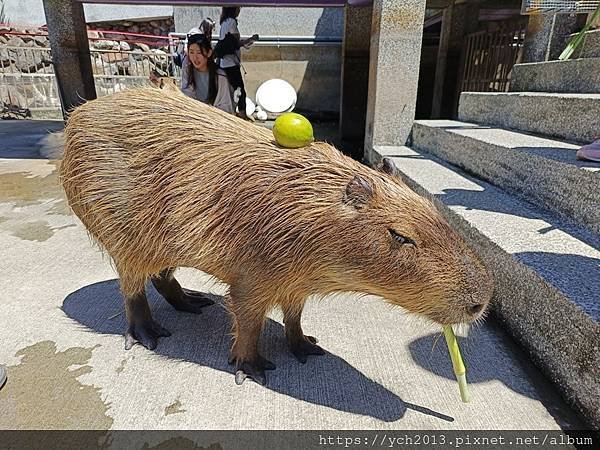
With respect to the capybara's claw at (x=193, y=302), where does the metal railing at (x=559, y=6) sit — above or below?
above

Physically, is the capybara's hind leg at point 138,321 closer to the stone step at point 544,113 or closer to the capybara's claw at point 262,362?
the capybara's claw at point 262,362

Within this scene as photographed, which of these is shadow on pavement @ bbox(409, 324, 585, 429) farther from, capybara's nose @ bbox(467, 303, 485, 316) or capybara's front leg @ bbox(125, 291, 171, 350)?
capybara's front leg @ bbox(125, 291, 171, 350)

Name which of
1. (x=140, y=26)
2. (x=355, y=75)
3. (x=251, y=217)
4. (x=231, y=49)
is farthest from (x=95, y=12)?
(x=251, y=217)

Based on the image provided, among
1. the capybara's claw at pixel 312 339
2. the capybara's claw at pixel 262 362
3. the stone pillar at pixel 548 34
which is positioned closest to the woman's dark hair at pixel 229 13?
the stone pillar at pixel 548 34

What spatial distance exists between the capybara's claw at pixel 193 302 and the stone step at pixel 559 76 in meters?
3.70

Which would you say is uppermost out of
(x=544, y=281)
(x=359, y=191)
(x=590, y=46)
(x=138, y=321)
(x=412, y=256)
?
(x=590, y=46)

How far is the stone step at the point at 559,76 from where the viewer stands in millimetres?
3736

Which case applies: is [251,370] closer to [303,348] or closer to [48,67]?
[303,348]

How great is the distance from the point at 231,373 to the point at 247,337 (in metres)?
0.22

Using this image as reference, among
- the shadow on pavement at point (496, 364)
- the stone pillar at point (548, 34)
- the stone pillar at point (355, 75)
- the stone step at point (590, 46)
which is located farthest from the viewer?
the stone pillar at point (355, 75)

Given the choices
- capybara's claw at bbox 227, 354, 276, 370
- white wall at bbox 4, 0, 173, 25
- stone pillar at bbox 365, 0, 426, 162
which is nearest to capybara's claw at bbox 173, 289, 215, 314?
capybara's claw at bbox 227, 354, 276, 370

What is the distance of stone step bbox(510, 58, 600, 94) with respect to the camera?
147 inches

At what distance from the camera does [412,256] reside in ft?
5.06

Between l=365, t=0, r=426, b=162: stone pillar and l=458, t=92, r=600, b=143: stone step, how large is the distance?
0.79 m
